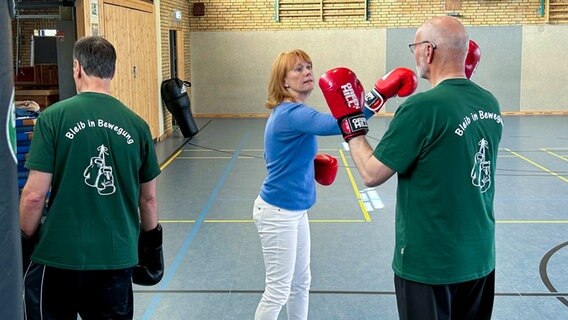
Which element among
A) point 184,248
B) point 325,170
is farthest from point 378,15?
point 325,170

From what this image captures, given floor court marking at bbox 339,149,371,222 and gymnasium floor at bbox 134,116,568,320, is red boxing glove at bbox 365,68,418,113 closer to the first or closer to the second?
gymnasium floor at bbox 134,116,568,320

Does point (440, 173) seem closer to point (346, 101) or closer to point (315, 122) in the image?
point (346, 101)

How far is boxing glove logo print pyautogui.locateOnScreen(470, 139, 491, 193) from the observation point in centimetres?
238

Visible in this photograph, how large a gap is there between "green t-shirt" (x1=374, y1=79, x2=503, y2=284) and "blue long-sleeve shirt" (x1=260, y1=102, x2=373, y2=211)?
847 millimetres

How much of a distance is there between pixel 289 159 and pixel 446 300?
45.1 inches

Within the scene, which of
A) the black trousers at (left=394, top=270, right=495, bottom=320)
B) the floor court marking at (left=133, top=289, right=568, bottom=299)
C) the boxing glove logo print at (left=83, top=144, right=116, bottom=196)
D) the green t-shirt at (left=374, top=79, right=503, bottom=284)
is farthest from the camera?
the floor court marking at (left=133, top=289, right=568, bottom=299)

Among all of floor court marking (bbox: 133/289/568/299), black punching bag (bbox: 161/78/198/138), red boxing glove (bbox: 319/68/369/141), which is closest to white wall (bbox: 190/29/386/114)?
black punching bag (bbox: 161/78/198/138)

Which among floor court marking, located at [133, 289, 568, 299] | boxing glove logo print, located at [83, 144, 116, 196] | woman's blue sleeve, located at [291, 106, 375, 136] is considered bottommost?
floor court marking, located at [133, 289, 568, 299]

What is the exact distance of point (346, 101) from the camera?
9.09ft

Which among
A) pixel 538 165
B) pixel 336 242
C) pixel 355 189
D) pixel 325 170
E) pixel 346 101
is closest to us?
pixel 346 101

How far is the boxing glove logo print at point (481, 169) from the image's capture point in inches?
93.7

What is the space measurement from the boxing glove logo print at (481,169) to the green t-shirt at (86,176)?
4.53 feet

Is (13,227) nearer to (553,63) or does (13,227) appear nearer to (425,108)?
(425,108)

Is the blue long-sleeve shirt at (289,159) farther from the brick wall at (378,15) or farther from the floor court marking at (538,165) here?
the brick wall at (378,15)
